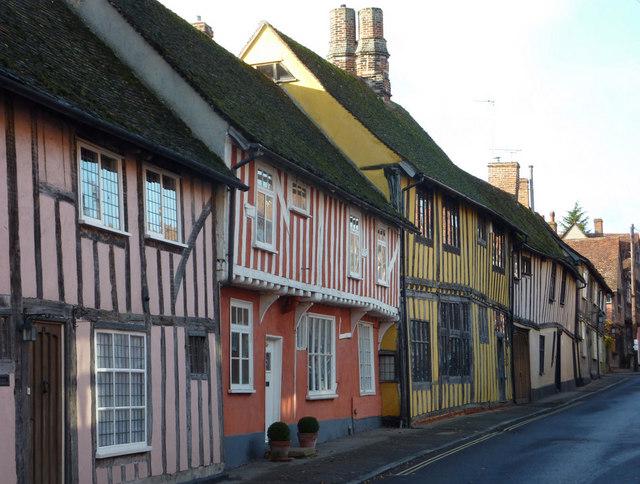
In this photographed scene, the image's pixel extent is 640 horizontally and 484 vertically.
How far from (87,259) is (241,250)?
14.0ft

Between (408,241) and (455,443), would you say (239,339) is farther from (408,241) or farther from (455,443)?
(408,241)

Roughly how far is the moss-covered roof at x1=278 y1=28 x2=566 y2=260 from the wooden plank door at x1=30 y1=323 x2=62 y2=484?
14315 millimetres

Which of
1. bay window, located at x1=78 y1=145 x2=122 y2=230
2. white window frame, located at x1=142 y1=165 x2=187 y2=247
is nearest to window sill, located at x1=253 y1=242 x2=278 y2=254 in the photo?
white window frame, located at x1=142 y1=165 x2=187 y2=247

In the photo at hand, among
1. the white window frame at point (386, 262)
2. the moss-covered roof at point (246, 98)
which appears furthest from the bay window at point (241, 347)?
the white window frame at point (386, 262)

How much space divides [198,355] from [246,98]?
258 inches

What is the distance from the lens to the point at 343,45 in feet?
108

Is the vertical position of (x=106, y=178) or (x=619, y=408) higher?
(x=106, y=178)

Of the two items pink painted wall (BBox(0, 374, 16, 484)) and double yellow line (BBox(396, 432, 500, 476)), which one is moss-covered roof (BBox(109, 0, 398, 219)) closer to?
double yellow line (BBox(396, 432, 500, 476))

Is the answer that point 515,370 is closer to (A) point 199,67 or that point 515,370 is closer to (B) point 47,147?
(A) point 199,67

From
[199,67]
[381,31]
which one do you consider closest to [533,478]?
[199,67]

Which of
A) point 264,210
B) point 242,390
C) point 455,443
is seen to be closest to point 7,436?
point 242,390

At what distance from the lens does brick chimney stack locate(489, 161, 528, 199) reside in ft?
145

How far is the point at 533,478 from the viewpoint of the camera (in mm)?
14734

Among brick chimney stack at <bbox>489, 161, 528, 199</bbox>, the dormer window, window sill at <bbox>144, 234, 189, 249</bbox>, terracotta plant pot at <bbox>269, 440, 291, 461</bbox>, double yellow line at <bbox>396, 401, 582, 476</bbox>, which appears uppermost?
the dormer window
